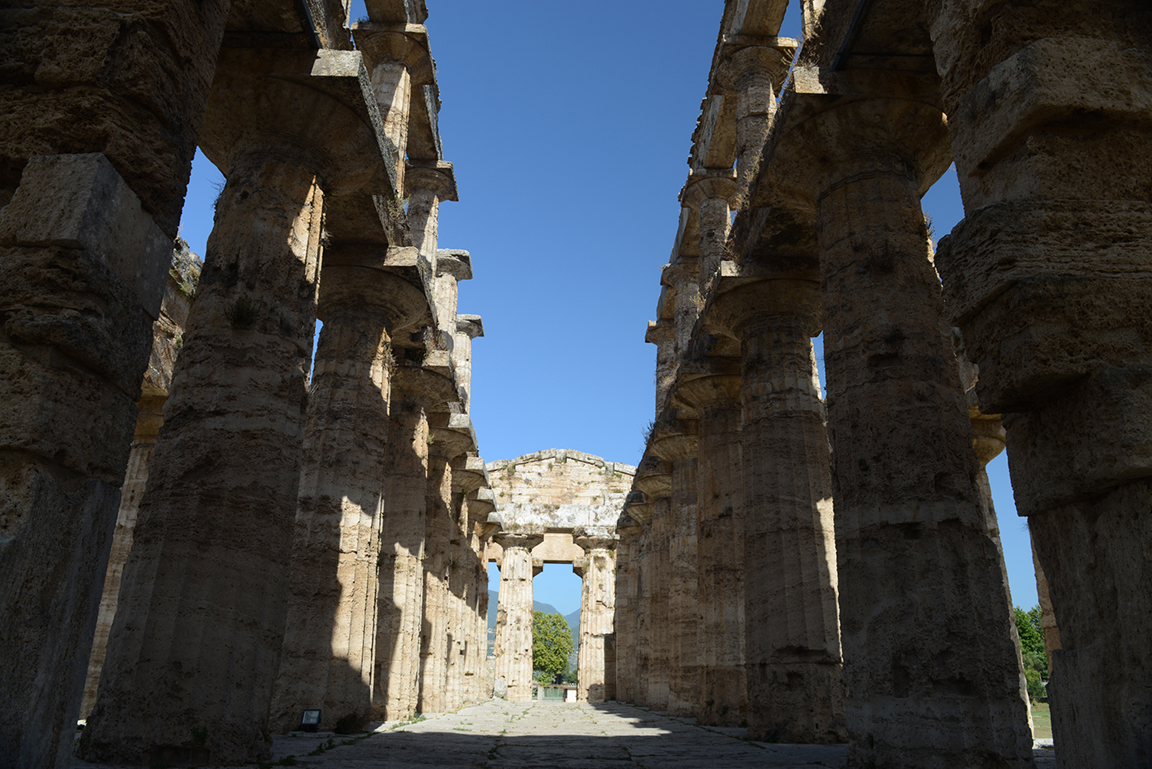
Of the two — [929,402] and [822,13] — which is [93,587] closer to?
[929,402]

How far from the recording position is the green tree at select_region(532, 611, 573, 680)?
59.1m

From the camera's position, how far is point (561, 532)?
3225 cm

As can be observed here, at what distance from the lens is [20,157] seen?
3.64 metres

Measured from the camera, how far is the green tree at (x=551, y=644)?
59094 mm

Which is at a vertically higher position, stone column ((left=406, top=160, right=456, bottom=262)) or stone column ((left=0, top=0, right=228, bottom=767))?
stone column ((left=406, top=160, right=456, bottom=262))

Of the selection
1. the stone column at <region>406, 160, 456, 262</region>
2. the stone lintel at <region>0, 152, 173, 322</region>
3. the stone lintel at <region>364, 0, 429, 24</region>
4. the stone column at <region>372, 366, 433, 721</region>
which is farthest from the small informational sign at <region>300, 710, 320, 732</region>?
the stone lintel at <region>364, 0, 429, 24</region>

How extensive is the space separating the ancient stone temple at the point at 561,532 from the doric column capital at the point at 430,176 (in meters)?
17.4

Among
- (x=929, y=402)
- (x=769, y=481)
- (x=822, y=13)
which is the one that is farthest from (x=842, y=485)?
(x=822, y=13)

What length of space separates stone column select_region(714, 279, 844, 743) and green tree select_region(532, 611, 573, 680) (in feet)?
171

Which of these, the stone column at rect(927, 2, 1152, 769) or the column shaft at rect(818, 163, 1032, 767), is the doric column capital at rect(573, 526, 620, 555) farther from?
the stone column at rect(927, 2, 1152, 769)

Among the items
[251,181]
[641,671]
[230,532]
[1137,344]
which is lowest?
[641,671]

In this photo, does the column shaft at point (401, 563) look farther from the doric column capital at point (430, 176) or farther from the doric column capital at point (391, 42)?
the doric column capital at point (391, 42)

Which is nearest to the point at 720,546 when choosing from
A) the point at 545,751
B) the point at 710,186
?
the point at 545,751

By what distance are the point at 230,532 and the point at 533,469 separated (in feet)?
89.6
